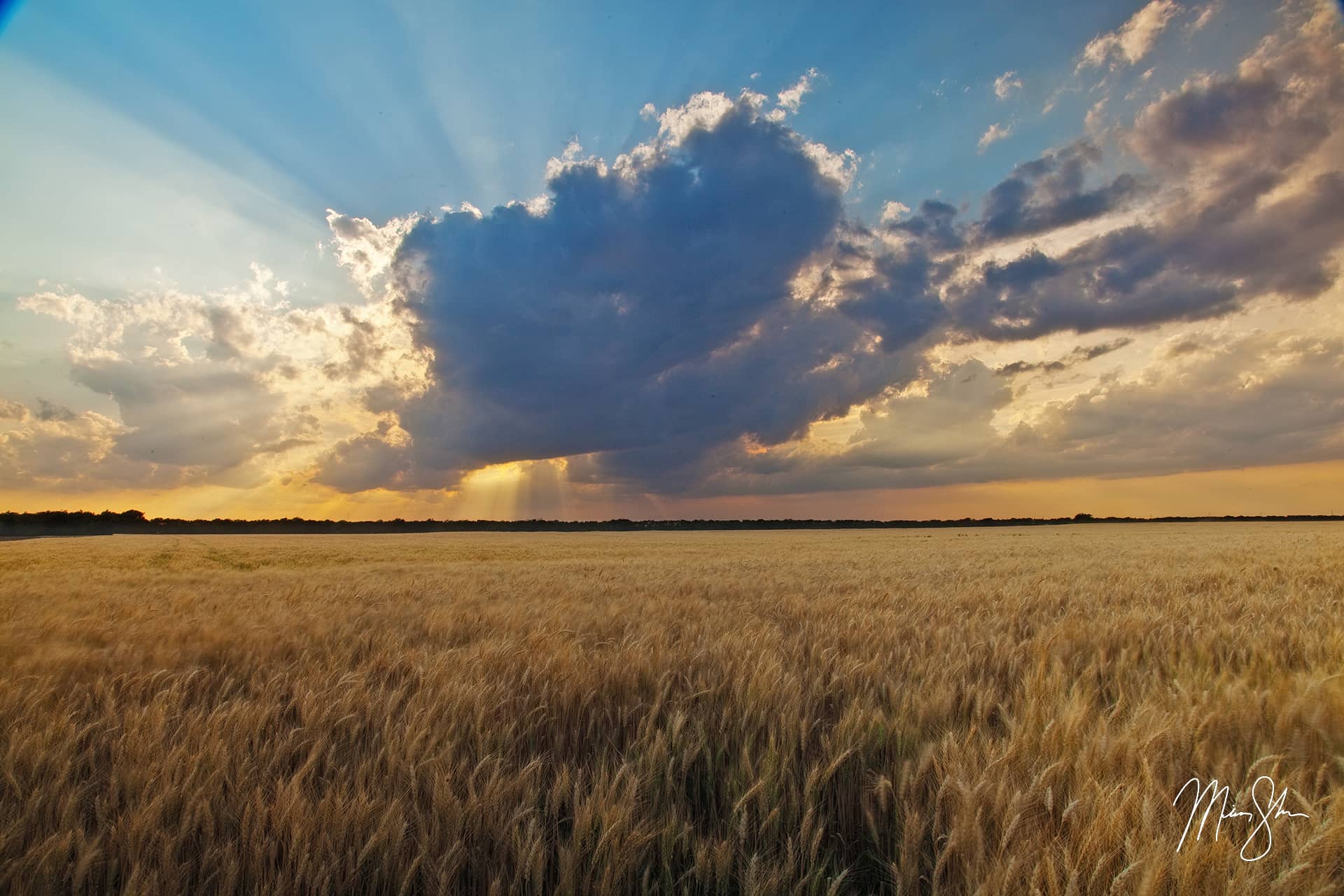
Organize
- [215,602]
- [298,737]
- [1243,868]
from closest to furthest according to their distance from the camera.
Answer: [1243,868]
[298,737]
[215,602]

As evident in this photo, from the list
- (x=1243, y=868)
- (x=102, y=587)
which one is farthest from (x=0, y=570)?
(x=1243, y=868)

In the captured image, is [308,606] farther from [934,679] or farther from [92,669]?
[934,679]

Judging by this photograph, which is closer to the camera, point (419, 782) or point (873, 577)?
point (419, 782)

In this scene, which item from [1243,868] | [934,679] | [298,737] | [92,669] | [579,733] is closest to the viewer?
[1243,868]

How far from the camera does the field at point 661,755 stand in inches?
65.4

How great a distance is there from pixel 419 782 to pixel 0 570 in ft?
64.8

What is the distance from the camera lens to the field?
5.45 ft

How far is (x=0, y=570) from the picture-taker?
46.7 feet
